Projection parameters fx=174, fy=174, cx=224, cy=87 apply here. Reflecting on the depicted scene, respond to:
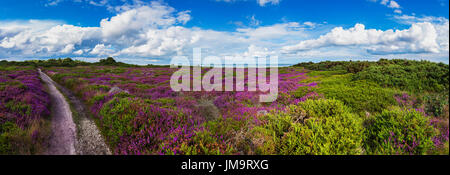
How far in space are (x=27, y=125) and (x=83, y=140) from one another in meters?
3.03

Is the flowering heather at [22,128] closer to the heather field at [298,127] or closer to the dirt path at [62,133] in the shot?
the heather field at [298,127]

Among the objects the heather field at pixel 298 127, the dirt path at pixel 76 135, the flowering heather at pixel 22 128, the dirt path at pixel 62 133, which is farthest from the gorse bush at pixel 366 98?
the flowering heather at pixel 22 128

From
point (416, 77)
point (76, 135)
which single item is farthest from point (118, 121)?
point (416, 77)

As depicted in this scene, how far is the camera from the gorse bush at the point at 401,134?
188 inches

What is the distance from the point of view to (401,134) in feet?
17.2

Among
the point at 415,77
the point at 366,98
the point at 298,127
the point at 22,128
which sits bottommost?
the point at 22,128

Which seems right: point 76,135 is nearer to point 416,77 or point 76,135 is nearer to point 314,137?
point 314,137

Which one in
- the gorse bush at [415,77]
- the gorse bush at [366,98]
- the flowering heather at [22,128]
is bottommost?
the flowering heather at [22,128]

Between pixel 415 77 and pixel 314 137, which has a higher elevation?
pixel 415 77

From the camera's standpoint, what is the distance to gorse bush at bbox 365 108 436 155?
4.79 metres

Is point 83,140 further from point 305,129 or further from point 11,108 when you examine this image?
point 305,129

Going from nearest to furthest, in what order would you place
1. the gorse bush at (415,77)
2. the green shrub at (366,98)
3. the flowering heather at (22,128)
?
the flowering heather at (22,128)
the green shrub at (366,98)
the gorse bush at (415,77)

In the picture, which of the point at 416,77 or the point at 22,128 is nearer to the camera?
the point at 22,128
